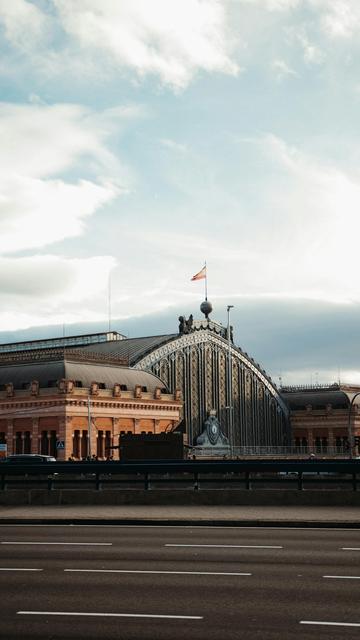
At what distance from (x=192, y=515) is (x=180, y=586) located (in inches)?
446

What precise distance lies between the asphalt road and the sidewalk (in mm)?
2097

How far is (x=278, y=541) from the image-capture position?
20.0m

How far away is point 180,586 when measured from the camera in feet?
45.6

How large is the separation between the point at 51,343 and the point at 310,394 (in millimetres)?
39623

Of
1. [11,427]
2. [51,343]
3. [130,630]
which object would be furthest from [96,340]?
[130,630]

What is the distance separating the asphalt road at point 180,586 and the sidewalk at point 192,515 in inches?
82.6

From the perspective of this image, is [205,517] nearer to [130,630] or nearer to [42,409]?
[130,630]

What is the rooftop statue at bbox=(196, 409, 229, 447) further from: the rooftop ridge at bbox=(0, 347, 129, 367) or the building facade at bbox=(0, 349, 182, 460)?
the rooftop ridge at bbox=(0, 347, 129, 367)

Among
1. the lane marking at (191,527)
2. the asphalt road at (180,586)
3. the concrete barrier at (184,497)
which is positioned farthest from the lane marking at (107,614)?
the concrete barrier at (184,497)

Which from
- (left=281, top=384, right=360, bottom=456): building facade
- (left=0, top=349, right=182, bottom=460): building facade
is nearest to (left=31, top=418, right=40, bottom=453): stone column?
(left=0, top=349, right=182, bottom=460): building facade

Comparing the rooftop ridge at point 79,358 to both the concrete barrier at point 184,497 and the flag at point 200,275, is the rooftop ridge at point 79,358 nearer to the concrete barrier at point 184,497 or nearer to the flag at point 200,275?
the flag at point 200,275

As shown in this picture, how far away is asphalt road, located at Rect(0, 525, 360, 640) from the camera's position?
11039 millimetres

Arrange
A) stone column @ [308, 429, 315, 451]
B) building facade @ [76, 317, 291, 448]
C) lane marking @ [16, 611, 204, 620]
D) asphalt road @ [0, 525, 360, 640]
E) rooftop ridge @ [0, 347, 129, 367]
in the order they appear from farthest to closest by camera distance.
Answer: stone column @ [308, 429, 315, 451] < building facade @ [76, 317, 291, 448] < rooftop ridge @ [0, 347, 129, 367] < lane marking @ [16, 611, 204, 620] < asphalt road @ [0, 525, 360, 640]

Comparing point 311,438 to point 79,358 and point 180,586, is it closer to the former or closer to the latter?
point 79,358
